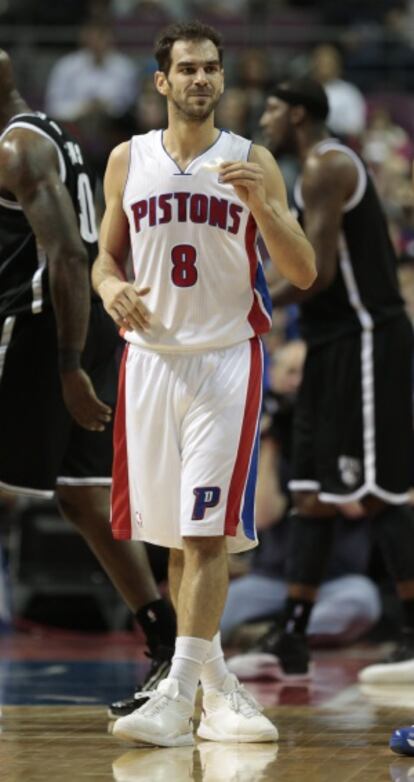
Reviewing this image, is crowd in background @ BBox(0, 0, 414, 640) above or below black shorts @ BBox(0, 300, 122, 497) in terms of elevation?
above

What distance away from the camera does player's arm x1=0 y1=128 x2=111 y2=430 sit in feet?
18.1

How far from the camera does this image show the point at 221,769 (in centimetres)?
450

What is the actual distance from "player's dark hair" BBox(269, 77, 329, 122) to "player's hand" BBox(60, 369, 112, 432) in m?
2.27

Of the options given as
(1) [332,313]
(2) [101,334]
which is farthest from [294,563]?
(2) [101,334]

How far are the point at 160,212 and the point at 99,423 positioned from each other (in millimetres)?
888

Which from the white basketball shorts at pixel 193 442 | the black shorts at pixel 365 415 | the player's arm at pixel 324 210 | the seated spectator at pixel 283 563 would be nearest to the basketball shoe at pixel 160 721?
the white basketball shorts at pixel 193 442

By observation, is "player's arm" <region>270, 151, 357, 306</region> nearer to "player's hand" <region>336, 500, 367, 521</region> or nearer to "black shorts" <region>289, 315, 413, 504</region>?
"black shorts" <region>289, 315, 413, 504</region>

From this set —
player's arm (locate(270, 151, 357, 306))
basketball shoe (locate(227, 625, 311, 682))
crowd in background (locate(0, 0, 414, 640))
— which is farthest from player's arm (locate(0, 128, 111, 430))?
crowd in background (locate(0, 0, 414, 640))

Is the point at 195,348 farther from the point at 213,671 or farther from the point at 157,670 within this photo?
the point at 157,670

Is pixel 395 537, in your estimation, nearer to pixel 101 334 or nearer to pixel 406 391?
pixel 406 391

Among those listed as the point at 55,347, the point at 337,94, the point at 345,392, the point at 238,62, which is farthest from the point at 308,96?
the point at 238,62

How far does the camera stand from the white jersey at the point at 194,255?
16.5ft

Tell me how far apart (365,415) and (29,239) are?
1913 mm

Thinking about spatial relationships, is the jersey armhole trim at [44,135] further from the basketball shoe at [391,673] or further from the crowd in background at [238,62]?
the crowd in background at [238,62]
